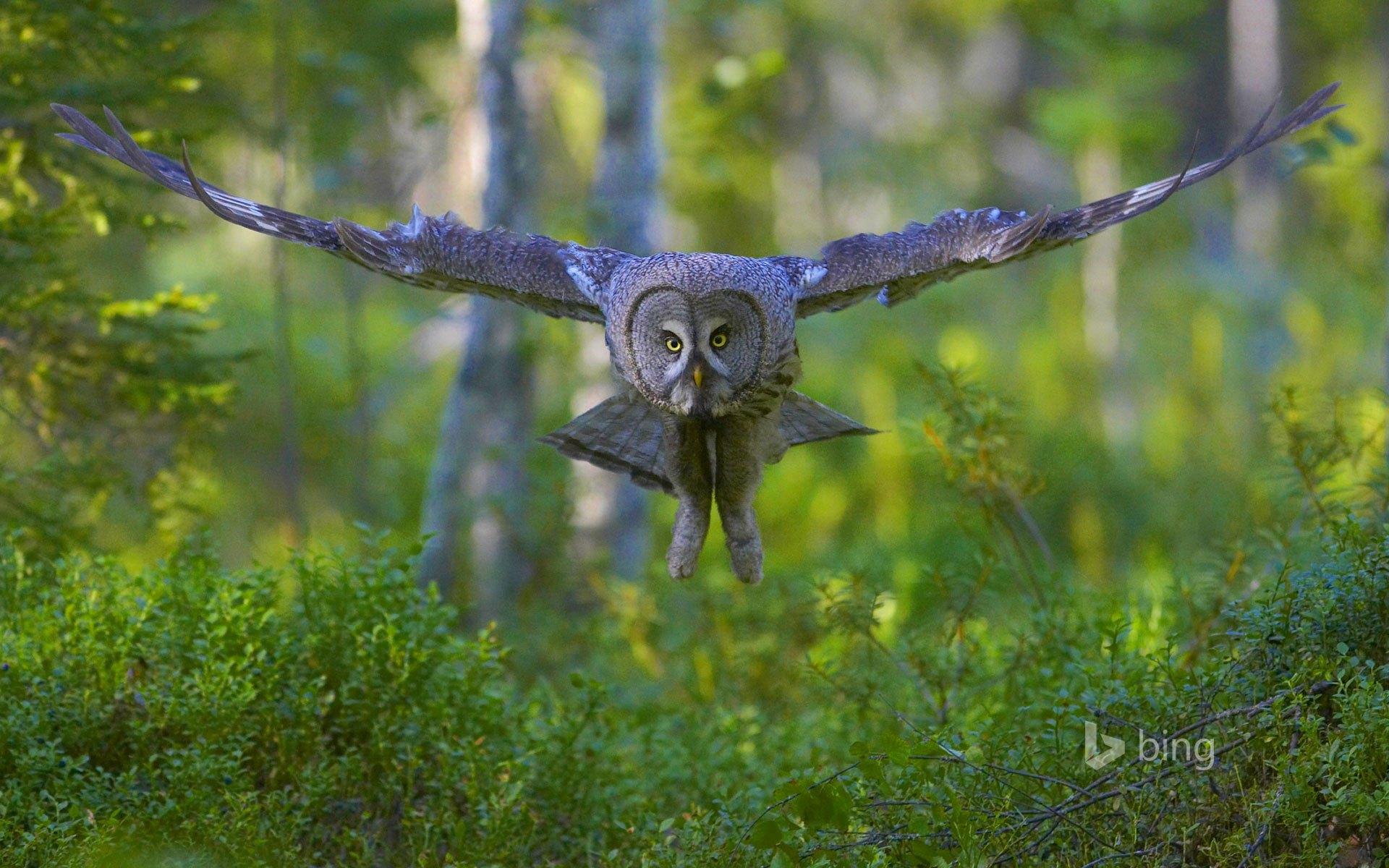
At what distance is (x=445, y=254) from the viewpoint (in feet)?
19.2

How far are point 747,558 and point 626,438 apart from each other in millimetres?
790

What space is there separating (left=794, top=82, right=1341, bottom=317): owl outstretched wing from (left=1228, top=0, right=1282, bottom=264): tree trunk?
1454 cm

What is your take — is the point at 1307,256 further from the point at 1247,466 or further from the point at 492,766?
the point at 492,766

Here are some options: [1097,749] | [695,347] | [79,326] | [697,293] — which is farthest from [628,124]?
[1097,749]

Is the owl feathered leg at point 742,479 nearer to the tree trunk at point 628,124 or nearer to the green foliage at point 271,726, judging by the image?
the green foliage at point 271,726

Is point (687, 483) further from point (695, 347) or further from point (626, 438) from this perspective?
point (695, 347)

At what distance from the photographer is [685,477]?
571cm

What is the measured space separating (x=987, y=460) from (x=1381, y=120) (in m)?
21.2

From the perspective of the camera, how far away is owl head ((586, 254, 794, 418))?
17.7 ft

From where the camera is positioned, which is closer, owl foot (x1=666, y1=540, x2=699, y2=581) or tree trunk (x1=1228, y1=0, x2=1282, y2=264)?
owl foot (x1=666, y1=540, x2=699, y2=581)

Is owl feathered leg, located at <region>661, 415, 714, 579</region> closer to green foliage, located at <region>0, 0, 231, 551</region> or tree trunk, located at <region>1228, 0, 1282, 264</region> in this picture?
green foliage, located at <region>0, 0, 231, 551</region>

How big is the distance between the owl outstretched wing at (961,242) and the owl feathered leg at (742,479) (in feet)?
1.97

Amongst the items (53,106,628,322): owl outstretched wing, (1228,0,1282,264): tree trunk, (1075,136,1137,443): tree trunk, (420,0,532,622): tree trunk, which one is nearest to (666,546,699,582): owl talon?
(53,106,628,322): owl outstretched wing

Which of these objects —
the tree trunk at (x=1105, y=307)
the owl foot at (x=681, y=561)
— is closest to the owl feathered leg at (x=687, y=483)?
the owl foot at (x=681, y=561)
